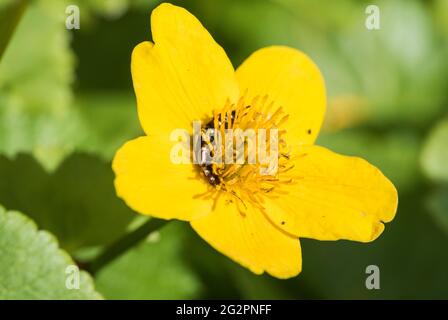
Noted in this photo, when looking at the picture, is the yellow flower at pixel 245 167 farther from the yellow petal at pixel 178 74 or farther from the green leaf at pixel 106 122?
the green leaf at pixel 106 122

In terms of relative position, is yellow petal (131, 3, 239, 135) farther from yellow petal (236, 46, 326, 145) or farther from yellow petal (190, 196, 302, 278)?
yellow petal (190, 196, 302, 278)

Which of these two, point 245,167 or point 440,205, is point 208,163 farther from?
point 440,205

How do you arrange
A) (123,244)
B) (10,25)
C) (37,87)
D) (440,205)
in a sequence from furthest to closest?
(440,205), (37,87), (123,244), (10,25)


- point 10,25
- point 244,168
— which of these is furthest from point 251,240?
point 10,25

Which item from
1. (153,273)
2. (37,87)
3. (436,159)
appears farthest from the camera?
(436,159)

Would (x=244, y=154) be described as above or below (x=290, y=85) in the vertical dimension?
below
